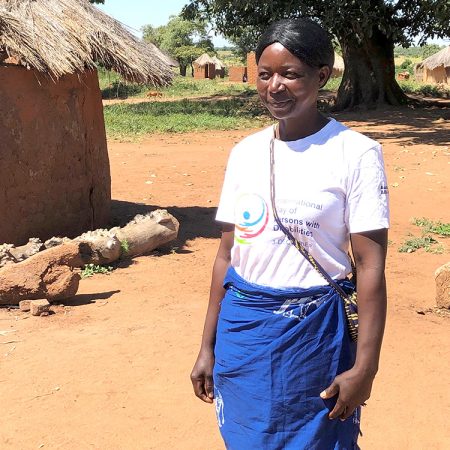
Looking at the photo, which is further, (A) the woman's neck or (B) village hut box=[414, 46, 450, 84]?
(B) village hut box=[414, 46, 450, 84]

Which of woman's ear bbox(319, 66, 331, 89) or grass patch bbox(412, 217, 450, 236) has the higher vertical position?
woman's ear bbox(319, 66, 331, 89)

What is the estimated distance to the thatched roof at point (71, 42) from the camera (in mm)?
5664

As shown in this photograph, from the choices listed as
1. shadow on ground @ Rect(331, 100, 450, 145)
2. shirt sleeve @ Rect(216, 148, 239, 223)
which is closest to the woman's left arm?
shirt sleeve @ Rect(216, 148, 239, 223)

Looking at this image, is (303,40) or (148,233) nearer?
(303,40)

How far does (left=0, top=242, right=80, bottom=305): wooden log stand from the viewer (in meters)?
4.64

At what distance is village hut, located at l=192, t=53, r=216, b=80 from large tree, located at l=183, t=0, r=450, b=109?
62.1ft

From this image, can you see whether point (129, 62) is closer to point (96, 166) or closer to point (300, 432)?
point (96, 166)

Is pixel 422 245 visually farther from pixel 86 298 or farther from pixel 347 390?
pixel 347 390

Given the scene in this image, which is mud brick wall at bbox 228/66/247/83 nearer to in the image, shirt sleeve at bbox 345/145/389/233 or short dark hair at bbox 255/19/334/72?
short dark hair at bbox 255/19/334/72

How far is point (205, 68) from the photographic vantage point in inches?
1528

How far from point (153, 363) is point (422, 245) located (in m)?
3.35

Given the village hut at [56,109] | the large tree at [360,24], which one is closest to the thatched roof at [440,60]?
the large tree at [360,24]

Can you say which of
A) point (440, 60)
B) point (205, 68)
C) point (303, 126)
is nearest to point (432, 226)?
point (303, 126)

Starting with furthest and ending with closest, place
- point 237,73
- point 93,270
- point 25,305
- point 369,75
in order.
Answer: point 237,73
point 369,75
point 93,270
point 25,305
